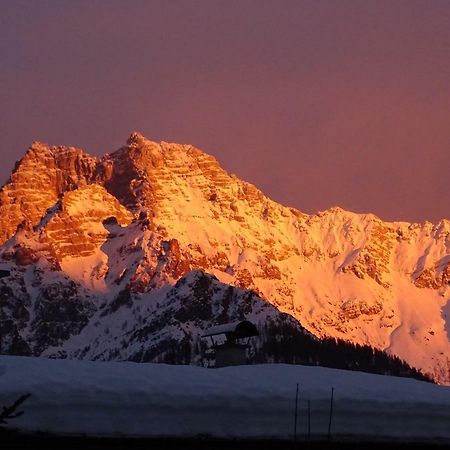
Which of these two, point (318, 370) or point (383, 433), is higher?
point (318, 370)

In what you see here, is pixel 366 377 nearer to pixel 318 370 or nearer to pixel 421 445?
pixel 318 370

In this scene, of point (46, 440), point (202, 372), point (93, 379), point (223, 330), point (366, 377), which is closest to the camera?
point (46, 440)

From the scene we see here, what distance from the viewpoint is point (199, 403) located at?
1075 inches

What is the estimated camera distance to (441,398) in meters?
31.0

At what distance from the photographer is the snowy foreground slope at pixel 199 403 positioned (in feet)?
85.4

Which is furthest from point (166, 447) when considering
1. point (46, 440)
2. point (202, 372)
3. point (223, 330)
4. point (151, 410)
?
point (223, 330)

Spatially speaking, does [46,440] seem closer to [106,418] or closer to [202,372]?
[106,418]

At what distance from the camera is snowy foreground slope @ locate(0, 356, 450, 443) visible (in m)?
26.0

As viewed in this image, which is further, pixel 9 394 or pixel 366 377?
pixel 366 377

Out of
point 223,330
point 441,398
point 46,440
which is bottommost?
point 46,440

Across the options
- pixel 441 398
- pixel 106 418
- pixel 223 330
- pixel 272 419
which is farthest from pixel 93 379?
pixel 223 330

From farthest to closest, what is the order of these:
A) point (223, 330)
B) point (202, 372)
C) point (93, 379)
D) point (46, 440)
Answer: point (223, 330), point (202, 372), point (93, 379), point (46, 440)

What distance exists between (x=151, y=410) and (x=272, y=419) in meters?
2.81

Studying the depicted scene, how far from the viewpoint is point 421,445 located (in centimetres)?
2902
